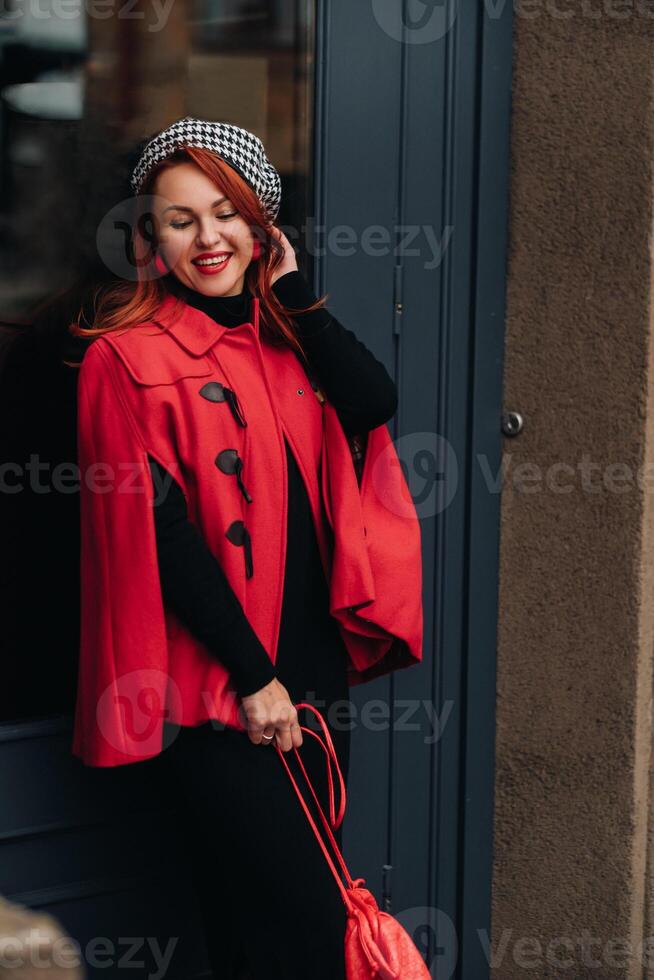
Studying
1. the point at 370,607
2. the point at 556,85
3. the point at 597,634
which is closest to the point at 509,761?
the point at 597,634

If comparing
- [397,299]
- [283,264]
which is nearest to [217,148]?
[283,264]

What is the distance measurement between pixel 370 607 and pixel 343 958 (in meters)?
0.62

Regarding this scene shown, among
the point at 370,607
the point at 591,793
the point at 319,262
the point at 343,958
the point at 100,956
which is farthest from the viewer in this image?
the point at 591,793

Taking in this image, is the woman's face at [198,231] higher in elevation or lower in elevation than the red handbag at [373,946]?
higher

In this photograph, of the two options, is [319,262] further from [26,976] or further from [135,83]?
[26,976]

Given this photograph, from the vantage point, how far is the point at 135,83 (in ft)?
7.68

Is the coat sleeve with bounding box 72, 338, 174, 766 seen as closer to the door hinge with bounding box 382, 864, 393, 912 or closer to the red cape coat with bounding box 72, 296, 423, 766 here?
the red cape coat with bounding box 72, 296, 423, 766

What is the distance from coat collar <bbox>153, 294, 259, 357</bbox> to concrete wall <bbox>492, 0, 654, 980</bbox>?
3.20ft

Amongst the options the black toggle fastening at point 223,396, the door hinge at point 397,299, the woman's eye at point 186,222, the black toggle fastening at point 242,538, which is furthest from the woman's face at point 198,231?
the door hinge at point 397,299

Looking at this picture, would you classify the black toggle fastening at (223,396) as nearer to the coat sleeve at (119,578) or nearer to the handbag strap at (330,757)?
A: the coat sleeve at (119,578)

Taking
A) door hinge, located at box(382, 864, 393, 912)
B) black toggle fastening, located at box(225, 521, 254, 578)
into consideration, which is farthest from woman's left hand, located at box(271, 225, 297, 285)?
door hinge, located at box(382, 864, 393, 912)

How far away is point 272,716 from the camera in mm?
1988

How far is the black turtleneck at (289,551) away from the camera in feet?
6.42

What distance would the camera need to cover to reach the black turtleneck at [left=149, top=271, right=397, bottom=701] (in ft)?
6.42
